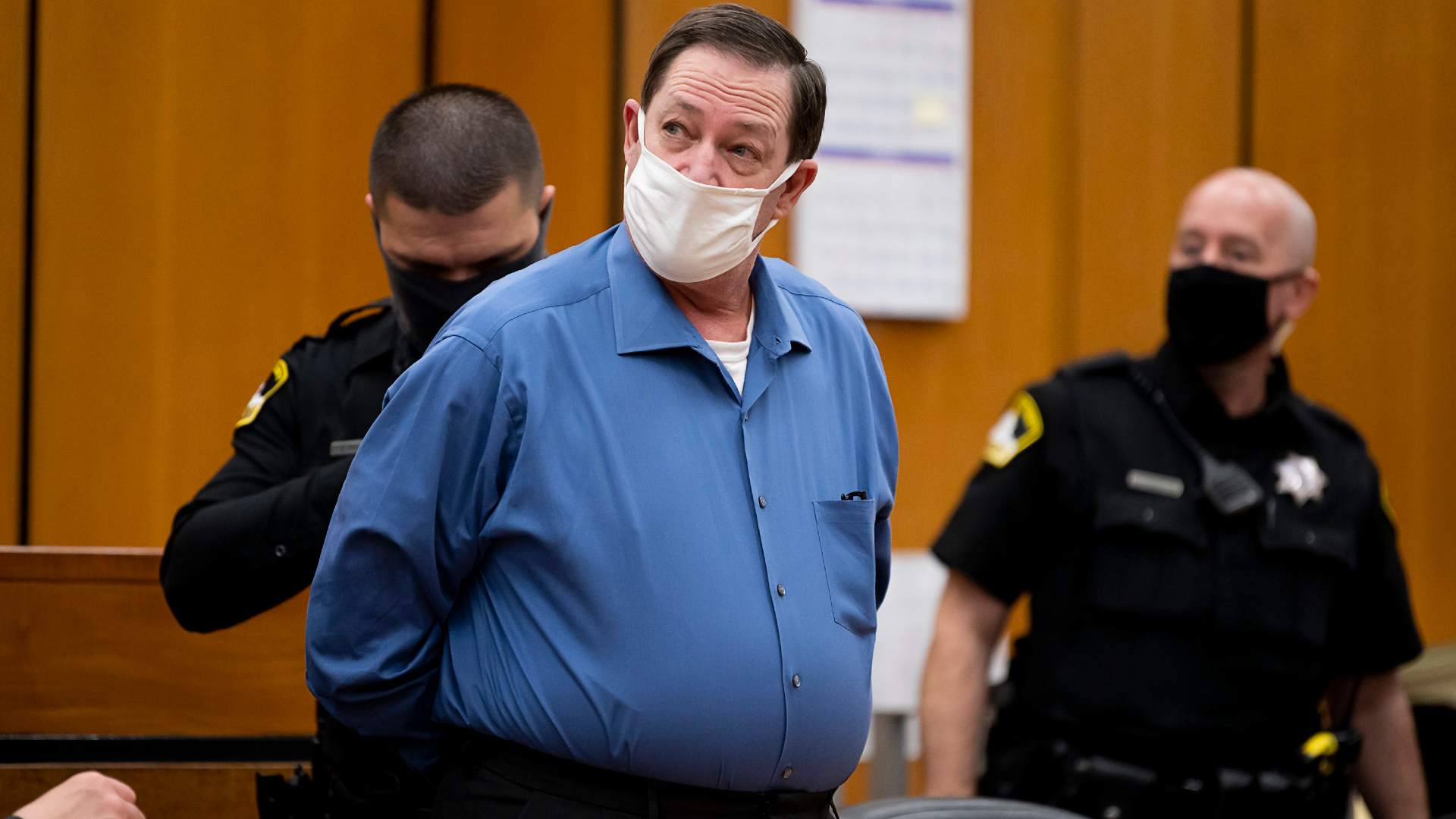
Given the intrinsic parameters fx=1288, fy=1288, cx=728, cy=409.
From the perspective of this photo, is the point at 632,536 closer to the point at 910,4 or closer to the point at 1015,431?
the point at 1015,431

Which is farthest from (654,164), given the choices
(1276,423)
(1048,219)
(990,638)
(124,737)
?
(1048,219)

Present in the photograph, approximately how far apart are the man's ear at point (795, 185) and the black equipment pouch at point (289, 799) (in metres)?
0.97

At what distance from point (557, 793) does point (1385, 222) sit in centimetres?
341

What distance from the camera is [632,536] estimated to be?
1.30m

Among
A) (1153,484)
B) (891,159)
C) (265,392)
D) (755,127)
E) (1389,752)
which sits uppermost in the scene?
(891,159)

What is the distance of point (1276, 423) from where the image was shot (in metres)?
2.67

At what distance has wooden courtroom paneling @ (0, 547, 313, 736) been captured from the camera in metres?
1.76

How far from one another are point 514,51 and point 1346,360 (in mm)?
2521

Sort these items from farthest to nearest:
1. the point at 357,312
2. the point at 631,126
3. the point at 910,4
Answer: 1. the point at 910,4
2. the point at 357,312
3. the point at 631,126

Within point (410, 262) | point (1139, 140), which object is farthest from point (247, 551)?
point (1139, 140)

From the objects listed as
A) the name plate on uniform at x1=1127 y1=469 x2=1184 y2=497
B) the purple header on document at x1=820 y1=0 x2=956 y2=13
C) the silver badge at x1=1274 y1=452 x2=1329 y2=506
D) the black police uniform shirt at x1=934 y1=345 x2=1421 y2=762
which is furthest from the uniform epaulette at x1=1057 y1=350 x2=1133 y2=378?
the purple header on document at x1=820 y1=0 x2=956 y2=13

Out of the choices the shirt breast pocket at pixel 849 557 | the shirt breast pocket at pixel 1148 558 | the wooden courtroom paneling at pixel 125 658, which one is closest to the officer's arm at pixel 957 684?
the shirt breast pocket at pixel 1148 558

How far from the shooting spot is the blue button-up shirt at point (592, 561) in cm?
129

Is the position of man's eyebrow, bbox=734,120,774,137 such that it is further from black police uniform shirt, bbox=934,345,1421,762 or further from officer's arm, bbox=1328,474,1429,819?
officer's arm, bbox=1328,474,1429,819
